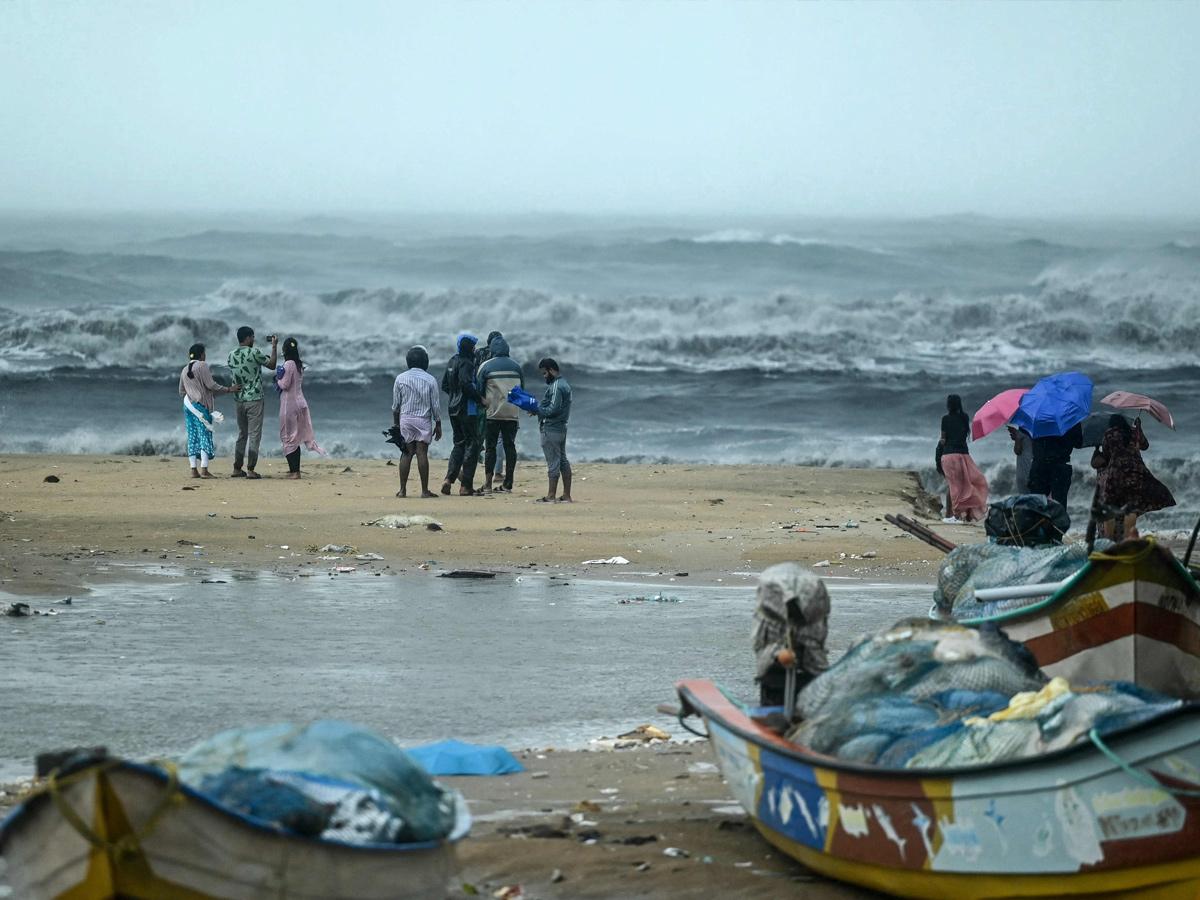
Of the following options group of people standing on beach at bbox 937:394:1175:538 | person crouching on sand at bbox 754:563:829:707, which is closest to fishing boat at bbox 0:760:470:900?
person crouching on sand at bbox 754:563:829:707

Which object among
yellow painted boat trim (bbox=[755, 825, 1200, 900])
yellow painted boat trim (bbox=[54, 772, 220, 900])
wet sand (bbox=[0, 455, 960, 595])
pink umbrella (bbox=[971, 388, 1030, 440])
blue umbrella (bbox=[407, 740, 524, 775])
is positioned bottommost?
wet sand (bbox=[0, 455, 960, 595])

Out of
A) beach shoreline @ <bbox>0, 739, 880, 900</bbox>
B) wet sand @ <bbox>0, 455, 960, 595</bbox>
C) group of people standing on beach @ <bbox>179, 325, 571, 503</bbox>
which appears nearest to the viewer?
beach shoreline @ <bbox>0, 739, 880, 900</bbox>

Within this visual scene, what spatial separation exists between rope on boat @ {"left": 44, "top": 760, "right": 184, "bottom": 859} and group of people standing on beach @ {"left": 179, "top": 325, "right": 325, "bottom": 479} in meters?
13.5

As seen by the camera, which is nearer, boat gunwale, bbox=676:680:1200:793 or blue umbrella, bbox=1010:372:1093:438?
boat gunwale, bbox=676:680:1200:793

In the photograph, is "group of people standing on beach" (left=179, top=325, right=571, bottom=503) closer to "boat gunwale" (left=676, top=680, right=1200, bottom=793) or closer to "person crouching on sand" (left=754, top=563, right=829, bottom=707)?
"person crouching on sand" (left=754, top=563, right=829, bottom=707)

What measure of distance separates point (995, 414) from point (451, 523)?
5.42 metres

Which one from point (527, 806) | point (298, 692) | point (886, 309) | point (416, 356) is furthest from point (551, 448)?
point (886, 309)

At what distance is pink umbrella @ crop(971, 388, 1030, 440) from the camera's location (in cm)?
1402

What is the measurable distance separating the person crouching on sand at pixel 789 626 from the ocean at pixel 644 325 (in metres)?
14.2

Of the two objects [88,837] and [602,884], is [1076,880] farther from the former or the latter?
[88,837]

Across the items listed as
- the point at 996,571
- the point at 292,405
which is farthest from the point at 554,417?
the point at 996,571

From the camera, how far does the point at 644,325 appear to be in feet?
158

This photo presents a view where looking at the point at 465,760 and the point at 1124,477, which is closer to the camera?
the point at 465,760

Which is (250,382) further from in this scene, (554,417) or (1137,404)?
(1137,404)
